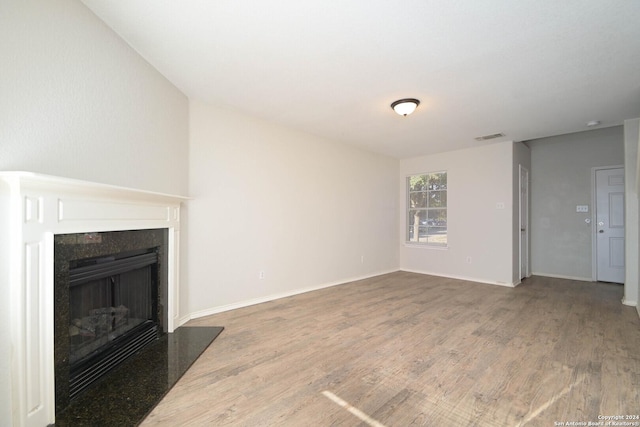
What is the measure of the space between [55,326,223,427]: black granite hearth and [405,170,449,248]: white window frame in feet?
15.7

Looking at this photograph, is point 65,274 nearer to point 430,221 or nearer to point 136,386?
point 136,386

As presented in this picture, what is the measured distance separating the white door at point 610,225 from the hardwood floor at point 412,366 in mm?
1802

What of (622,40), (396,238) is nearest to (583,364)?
(622,40)

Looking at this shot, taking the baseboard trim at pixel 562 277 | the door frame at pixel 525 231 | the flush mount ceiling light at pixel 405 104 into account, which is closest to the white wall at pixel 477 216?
the door frame at pixel 525 231

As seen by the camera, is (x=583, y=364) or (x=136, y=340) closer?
(x=583, y=364)

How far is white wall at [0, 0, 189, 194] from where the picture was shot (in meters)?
1.46

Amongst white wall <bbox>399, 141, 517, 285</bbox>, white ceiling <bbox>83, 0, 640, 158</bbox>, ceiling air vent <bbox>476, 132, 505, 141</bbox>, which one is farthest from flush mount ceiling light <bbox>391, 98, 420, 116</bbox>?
white wall <bbox>399, 141, 517, 285</bbox>

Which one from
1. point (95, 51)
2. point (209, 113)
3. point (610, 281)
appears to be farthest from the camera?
point (610, 281)

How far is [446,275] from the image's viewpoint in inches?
222

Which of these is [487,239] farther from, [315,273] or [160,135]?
[160,135]

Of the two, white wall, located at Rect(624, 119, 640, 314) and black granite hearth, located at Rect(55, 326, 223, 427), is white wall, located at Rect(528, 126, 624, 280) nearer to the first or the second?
white wall, located at Rect(624, 119, 640, 314)

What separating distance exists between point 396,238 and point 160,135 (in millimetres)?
5029

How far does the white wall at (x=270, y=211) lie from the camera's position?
130 inches

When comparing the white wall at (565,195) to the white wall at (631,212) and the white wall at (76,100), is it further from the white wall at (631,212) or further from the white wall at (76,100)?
the white wall at (76,100)
